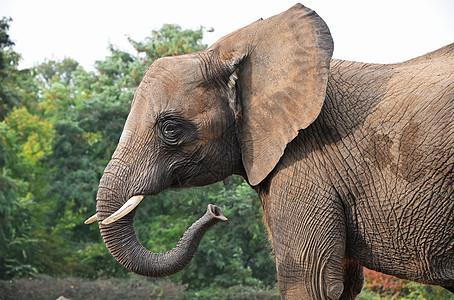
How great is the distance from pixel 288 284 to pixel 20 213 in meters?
12.5

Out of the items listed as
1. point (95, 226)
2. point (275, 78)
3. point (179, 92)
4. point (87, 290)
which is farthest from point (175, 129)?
point (95, 226)

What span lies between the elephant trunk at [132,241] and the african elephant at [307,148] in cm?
1

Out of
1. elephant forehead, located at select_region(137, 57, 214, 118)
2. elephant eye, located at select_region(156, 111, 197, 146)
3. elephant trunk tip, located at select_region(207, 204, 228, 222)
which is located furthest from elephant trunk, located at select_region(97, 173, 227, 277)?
elephant forehead, located at select_region(137, 57, 214, 118)

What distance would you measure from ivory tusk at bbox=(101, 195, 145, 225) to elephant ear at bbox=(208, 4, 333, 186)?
803mm

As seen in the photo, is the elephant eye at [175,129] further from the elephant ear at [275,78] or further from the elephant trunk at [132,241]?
the elephant trunk at [132,241]

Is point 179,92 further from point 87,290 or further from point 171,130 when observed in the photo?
point 87,290

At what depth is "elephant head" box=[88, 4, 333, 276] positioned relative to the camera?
3889 mm

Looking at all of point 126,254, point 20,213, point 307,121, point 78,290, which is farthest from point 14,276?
point 307,121

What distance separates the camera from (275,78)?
3934 mm

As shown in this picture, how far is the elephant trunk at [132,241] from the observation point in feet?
A: 13.3

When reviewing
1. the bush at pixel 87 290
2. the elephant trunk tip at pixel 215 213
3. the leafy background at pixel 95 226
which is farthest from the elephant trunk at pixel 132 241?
the bush at pixel 87 290

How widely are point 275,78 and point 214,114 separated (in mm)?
480

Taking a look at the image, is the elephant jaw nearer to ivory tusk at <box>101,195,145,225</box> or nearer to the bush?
ivory tusk at <box>101,195,145,225</box>

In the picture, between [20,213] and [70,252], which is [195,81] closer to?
[20,213]
